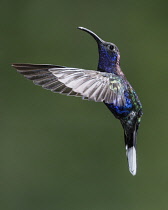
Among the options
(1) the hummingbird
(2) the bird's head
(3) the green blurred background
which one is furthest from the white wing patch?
(3) the green blurred background

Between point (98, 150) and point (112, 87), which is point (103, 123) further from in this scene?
point (112, 87)

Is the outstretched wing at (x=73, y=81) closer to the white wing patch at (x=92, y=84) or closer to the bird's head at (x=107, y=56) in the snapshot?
the white wing patch at (x=92, y=84)

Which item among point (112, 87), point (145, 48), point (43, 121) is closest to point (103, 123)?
point (43, 121)

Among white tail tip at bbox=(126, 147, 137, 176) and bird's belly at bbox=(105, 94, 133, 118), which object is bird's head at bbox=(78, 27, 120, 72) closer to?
bird's belly at bbox=(105, 94, 133, 118)

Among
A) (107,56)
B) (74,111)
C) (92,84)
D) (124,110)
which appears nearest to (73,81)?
(92,84)

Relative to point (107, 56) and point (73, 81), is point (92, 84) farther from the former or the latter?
point (107, 56)

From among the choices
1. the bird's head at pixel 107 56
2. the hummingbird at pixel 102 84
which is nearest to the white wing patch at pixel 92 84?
the hummingbird at pixel 102 84
